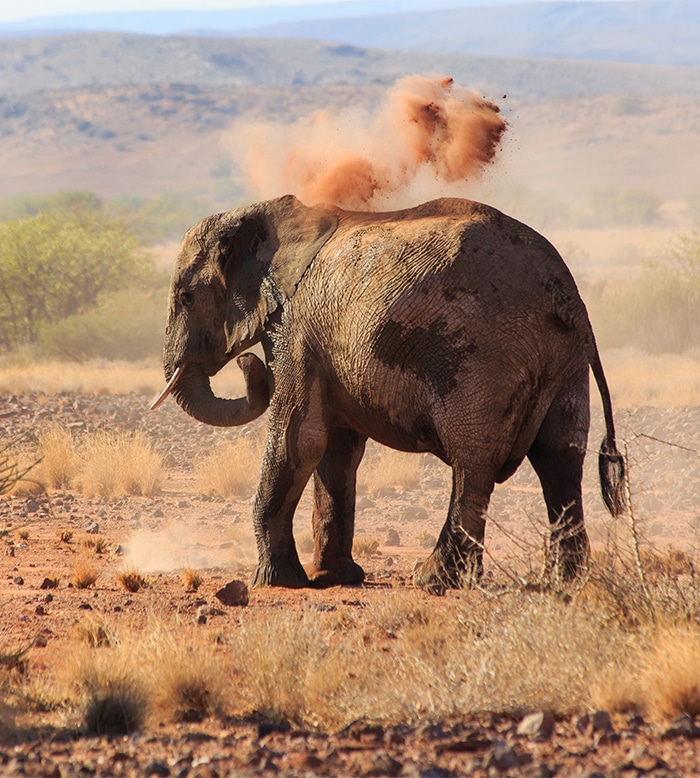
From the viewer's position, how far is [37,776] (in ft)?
14.6

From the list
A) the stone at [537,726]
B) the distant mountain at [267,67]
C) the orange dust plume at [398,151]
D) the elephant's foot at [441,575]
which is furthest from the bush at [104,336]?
the distant mountain at [267,67]

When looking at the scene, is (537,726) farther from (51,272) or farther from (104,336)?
(51,272)

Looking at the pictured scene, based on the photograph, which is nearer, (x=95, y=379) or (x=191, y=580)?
(x=191, y=580)

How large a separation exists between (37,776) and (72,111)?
4366 inches

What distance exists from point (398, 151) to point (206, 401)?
90.2 inches

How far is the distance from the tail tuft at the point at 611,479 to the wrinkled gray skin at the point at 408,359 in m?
0.01

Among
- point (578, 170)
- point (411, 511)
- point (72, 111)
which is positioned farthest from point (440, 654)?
point (72, 111)

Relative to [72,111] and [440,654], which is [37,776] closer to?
[440,654]

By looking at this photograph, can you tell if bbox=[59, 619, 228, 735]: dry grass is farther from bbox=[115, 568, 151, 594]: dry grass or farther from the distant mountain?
the distant mountain

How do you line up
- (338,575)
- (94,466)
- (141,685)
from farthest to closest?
(94,466) < (338,575) < (141,685)

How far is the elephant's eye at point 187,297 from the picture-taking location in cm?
887

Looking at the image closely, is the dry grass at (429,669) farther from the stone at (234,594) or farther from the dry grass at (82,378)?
the dry grass at (82,378)

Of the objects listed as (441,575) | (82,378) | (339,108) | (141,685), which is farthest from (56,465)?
(339,108)

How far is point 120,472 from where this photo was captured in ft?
45.1
